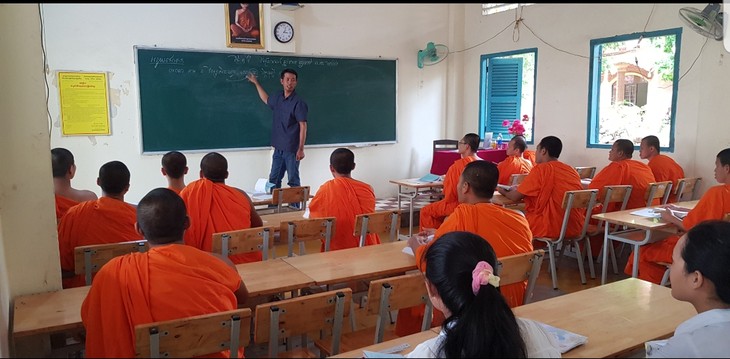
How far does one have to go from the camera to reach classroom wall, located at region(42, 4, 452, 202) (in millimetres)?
5758

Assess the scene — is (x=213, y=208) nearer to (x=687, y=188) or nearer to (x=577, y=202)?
(x=577, y=202)

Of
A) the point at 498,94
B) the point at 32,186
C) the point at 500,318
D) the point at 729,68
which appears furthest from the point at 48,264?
the point at 498,94

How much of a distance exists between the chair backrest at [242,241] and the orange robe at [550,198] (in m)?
2.56

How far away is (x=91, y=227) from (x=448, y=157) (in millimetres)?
5140

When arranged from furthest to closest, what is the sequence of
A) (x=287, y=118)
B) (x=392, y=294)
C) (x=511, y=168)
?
1. (x=287, y=118)
2. (x=511, y=168)
3. (x=392, y=294)

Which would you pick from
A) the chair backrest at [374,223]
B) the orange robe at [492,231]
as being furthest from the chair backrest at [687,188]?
the orange robe at [492,231]

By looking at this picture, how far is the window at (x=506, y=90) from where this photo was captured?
315 inches

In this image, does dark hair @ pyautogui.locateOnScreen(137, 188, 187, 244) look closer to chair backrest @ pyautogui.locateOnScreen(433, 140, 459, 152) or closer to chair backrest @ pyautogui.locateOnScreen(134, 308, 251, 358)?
chair backrest @ pyautogui.locateOnScreen(134, 308, 251, 358)

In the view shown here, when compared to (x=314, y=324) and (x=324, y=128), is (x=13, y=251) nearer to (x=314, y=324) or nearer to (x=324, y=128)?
(x=314, y=324)

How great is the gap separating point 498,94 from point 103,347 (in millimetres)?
7463

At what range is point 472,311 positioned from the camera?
139 centimetres

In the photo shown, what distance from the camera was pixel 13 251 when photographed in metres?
2.25

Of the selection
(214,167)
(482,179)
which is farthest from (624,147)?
(214,167)

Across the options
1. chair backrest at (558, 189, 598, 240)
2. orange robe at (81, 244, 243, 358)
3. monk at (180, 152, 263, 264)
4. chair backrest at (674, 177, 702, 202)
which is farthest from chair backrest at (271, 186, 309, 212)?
chair backrest at (674, 177, 702, 202)
